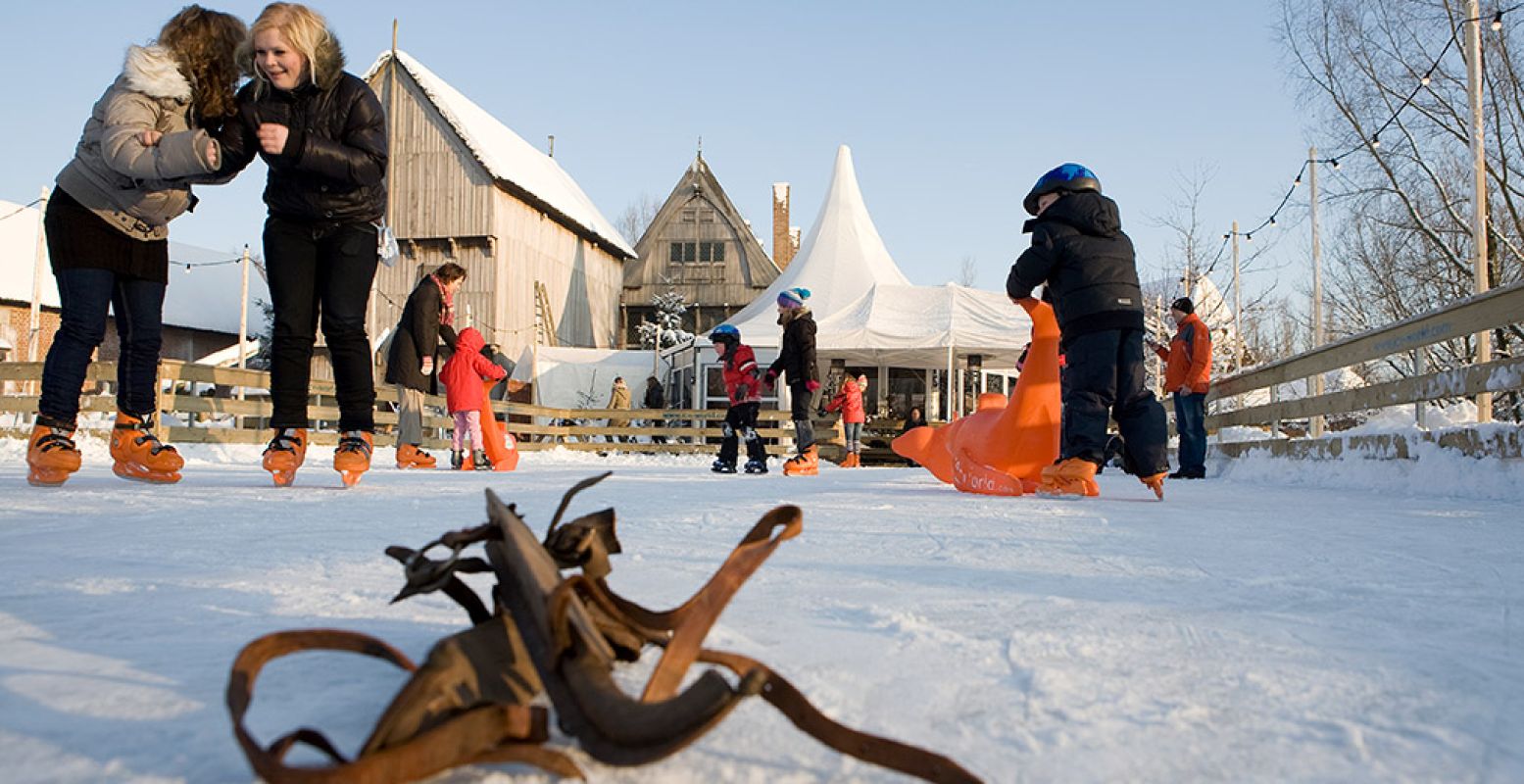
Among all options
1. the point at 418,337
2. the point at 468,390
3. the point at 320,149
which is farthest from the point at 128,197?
the point at 468,390

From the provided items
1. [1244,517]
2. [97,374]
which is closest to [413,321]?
[97,374]

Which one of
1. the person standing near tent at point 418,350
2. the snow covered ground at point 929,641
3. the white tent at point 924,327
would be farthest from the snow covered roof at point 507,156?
the snow covered ground at point 929,641

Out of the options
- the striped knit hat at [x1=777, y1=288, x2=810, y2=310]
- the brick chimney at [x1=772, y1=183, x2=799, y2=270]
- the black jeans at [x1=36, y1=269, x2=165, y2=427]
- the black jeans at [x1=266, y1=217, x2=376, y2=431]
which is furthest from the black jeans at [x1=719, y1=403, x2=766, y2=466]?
the brick chimney at [x1=772, y1=183, x2=799, y2=270]

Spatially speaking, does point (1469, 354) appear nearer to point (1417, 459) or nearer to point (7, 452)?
point (1417, 459)

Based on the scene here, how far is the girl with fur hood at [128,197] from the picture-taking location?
9.93 ft

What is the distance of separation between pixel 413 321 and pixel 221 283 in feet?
90.5

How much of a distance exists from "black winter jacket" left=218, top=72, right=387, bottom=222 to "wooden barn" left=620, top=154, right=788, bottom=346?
24.0m

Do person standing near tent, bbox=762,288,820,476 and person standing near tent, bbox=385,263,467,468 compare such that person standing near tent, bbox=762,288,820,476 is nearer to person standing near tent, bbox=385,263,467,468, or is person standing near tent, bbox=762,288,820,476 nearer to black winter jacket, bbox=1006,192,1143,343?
person standing near tent, bbox=385,263,467,468

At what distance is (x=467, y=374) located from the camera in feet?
24.8

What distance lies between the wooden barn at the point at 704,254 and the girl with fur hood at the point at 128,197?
24108 mm

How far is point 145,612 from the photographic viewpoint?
121 centimetres

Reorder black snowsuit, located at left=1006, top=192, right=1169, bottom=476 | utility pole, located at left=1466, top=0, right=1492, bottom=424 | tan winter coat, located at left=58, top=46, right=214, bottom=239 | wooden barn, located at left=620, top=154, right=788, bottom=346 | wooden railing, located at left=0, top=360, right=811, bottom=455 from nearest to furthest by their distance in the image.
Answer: tan winter coat, located at left=58, top=46, right=214, bottom=239, black snowsuit, located at left=1006, top=192, right=1169, bottom=476, wooden railing, located at left=0, top=360, right=811, bottom=455, utility pole, located at left=1466, top=0, right=1492, bottom=424, wooden barn, located at left=620, top=154, right=788, bottom=346

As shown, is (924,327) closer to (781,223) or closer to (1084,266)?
(1084,266)

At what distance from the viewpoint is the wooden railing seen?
917cm
